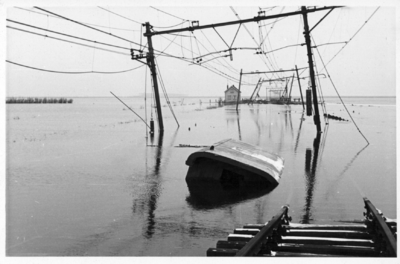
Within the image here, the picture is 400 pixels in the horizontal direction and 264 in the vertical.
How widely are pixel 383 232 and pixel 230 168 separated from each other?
18.0 ft

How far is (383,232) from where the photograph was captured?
5.73 metres

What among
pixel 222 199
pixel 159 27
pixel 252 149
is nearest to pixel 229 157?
pixel 222 199

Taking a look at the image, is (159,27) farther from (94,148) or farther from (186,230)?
(186,230)

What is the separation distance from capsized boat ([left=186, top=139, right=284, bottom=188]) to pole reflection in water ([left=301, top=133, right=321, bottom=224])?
2.85ft

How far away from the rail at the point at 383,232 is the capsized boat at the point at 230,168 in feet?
12.3

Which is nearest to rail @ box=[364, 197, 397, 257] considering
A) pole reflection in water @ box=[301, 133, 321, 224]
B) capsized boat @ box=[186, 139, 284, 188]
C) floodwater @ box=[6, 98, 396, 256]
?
floodwater @ box=[6, 98, 396, 256]

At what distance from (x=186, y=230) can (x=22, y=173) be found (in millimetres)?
7840

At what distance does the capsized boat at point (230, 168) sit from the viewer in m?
10.6

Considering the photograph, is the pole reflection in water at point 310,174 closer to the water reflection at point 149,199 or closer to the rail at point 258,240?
the rail at point 258,240

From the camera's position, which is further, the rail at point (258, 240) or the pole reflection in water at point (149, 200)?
the pole reflection in water at point (149, 200)

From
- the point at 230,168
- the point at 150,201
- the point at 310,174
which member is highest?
the point at 230,168

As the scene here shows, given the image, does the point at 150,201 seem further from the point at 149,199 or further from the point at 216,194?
the point at 216,194

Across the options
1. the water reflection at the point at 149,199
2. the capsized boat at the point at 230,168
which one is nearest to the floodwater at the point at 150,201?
the water reflection at the point at 149,199

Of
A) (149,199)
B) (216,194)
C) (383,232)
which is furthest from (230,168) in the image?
(383,232)
